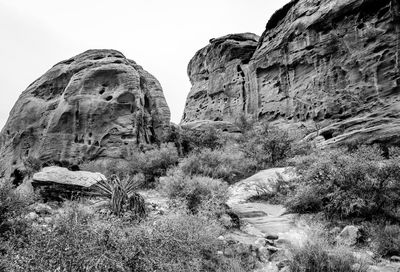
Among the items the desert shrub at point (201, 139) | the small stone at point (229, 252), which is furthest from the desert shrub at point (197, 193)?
the desert shrub at point (201, 139)

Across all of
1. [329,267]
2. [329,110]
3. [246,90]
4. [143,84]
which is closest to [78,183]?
[329,267]

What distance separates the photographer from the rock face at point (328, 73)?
22.2 meters

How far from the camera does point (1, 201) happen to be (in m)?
7.42

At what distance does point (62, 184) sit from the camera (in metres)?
11.6

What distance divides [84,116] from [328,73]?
20.8 metres

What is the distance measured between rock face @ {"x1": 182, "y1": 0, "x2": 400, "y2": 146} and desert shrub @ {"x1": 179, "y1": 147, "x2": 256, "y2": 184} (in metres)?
6.07

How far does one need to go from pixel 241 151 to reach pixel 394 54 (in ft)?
45.0

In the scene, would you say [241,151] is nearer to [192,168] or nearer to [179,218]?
[192,168]

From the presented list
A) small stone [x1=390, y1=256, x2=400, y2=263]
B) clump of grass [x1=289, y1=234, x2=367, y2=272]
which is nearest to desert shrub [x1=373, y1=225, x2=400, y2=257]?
small stone [x1=390, y1=256, x2=400, y2=263]

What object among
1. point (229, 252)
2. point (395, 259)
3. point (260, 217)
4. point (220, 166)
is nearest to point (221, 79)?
point (220, 166)

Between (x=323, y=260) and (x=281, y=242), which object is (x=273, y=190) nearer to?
(x=281, y=242)

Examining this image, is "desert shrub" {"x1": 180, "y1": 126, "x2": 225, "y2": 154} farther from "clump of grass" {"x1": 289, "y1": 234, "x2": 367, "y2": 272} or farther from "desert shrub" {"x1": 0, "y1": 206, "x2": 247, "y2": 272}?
"clump of grass" {"x1": 289, "y1": 234, "x2": 367, "y2": 272}

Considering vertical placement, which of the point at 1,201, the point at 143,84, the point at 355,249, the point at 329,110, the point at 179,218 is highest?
the point at 143,84

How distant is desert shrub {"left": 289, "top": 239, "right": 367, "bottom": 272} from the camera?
5301mm
